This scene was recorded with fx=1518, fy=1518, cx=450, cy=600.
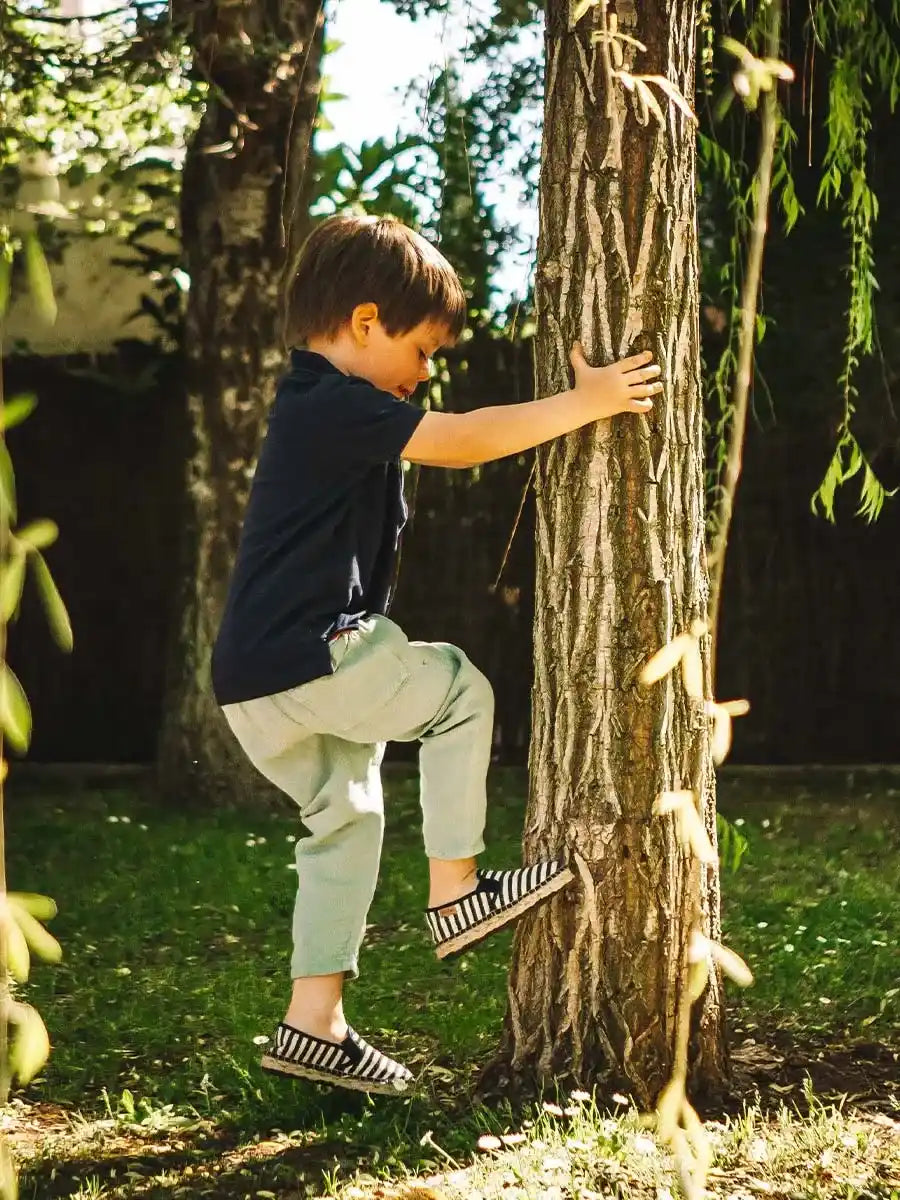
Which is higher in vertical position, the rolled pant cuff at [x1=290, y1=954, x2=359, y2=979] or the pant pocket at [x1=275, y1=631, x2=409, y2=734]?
the pant pocket at [x1=275, y1=631, x2=409, y2=734]

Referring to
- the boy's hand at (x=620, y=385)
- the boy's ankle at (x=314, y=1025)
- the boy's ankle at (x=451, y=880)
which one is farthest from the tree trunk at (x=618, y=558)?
the boy's ankle at (x=314, y=1025)

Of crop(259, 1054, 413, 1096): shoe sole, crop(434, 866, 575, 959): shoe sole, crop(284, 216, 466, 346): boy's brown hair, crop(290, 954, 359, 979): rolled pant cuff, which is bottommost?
crop(259, 1054, 413, 1096): shoe sole

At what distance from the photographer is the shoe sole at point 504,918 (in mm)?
2777

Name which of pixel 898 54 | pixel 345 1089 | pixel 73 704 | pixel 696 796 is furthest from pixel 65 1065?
pixel 73 704

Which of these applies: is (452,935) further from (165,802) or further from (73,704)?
(73,704)

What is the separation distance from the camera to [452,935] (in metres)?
2.82

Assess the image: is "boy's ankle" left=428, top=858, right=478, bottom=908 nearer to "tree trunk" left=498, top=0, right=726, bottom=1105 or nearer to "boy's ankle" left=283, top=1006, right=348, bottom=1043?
"tree trunk" left=498, top=0, right=726, bottom=1105

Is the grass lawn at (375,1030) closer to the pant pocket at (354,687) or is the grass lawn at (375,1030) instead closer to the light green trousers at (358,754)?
the light green trousers at (358,754)

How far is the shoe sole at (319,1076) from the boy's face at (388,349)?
1.29 m

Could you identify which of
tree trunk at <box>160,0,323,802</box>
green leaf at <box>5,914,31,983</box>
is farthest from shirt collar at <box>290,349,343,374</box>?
tree trunk at <box>160,0,323,802</box>

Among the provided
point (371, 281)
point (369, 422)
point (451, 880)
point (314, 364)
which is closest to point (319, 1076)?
point (451, 880)

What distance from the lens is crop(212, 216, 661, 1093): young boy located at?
9.08ft

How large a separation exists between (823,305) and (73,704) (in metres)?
4.49

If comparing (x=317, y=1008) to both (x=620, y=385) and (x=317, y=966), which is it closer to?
(x=317, y=966)
